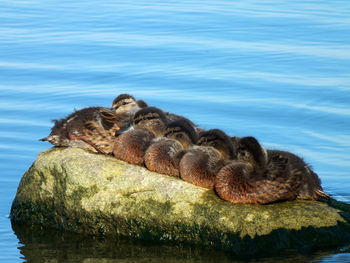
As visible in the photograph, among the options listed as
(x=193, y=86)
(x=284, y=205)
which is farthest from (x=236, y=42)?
(x=284, y=205)

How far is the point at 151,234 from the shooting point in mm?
8812

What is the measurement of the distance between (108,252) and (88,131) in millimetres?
1952

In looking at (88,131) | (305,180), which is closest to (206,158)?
(305,180)

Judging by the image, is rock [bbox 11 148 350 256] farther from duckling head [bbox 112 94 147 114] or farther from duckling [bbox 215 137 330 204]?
duckling head [bbox 112 94 147 114]

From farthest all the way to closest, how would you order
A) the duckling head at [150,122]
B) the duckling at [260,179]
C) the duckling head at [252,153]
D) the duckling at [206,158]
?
the duckling head at [150,122] < the duckling at [206,158] < the duckling head at [252,153] < the duckling at [260,179]

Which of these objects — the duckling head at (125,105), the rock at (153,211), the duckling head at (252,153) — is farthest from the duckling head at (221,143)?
the duckling head at (125,105)

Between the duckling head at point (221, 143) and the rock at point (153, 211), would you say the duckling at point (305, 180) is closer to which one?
the rock at point (153, 211)

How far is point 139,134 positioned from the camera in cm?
966

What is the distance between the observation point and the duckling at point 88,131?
33.1 ft

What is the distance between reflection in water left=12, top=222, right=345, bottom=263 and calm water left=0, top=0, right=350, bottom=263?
0.7 inches

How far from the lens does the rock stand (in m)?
8.39

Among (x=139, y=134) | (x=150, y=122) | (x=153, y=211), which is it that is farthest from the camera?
(x=150, y=122)

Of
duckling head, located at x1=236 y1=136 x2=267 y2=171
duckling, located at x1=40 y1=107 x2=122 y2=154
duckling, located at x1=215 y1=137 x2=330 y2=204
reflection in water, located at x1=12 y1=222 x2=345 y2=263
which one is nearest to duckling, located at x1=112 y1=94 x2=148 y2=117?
duckling, located at x1=40 y1=107 x2=122 y2=154

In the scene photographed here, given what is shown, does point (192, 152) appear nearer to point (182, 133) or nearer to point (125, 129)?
point (182, 133)
